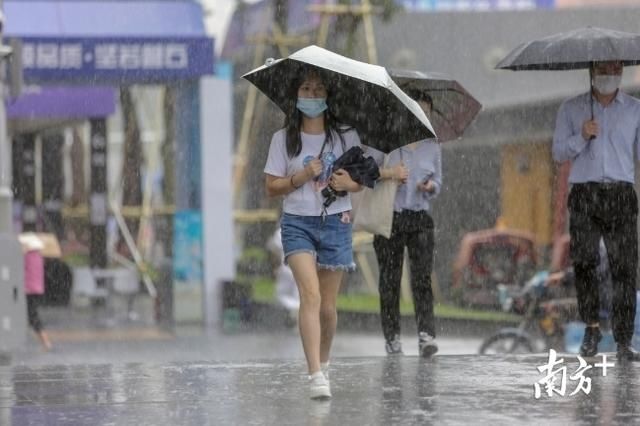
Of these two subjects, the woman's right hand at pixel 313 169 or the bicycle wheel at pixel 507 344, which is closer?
the woman's right hand at pixel 313 169

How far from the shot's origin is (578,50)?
11.2 m

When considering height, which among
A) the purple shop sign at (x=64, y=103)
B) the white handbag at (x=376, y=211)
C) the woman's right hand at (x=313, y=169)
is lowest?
the white handbag at (x=376, y=211)

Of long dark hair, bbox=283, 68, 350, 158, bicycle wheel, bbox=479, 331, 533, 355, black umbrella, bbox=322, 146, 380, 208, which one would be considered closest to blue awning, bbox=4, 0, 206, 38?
bicycle wheel, bbox=479, 331, 533, 355

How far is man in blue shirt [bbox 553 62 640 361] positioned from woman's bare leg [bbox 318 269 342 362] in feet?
7.31

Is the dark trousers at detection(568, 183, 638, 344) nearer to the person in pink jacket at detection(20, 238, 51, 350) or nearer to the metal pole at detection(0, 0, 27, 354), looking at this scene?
the metal pole at detection(0, 0, 27, 354)

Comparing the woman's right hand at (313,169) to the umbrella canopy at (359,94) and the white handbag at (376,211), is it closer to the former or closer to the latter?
the umbrella canopy at (359,94)

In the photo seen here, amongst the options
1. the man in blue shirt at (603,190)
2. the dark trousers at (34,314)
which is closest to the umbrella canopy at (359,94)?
the man in blue shirt at (603,190)

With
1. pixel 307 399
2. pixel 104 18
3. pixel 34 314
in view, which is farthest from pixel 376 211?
pixel 104 18

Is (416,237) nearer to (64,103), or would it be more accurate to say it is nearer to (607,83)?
(607,83)

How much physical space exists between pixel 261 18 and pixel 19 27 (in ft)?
37.8

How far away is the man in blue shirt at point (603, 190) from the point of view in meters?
10.9

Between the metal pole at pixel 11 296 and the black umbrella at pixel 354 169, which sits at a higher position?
the black umbrella at pixel 354 169

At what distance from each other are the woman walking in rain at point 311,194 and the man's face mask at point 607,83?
2511 millimetres

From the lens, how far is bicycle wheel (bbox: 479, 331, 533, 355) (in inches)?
604
